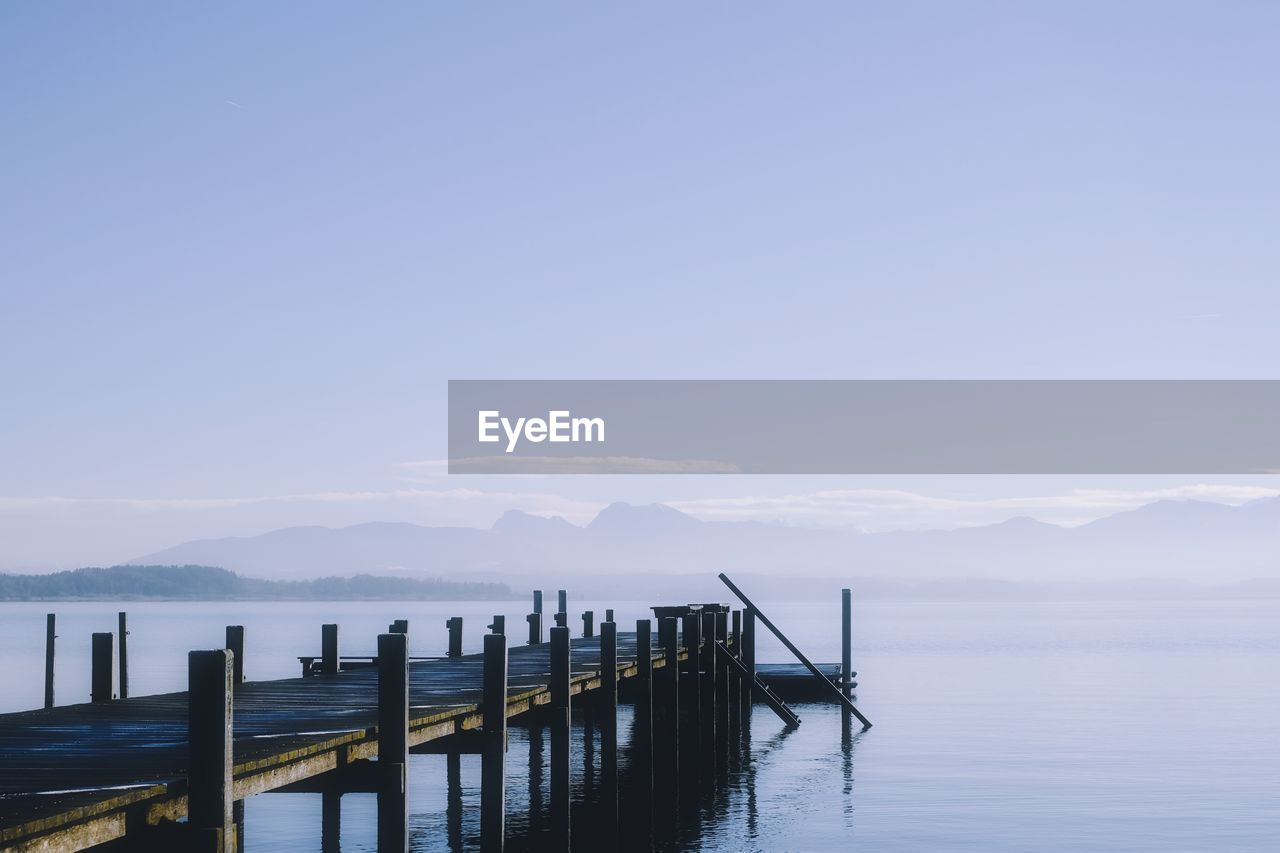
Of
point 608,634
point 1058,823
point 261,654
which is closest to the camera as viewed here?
point 608,634

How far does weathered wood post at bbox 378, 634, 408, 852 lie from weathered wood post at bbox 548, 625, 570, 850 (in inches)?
215

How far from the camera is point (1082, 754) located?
128ft

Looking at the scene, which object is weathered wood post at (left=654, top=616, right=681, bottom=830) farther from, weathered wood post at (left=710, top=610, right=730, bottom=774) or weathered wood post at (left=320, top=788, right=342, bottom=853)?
weathered wood post at (left=320, top=788, right=342, bottom=853)

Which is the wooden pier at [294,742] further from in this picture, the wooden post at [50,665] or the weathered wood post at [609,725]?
the wooden post at [50,665]

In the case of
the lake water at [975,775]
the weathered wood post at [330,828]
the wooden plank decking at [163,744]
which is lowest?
the lake water at [975,775]

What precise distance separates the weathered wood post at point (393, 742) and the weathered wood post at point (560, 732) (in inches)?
215

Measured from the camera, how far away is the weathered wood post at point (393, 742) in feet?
42.6

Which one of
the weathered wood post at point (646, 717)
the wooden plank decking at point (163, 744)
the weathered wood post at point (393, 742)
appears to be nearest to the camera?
the wooden plank decking at point (163, 744)

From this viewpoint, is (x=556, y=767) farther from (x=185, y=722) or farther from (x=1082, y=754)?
(x=1082, y=754)

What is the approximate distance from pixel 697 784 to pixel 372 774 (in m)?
16.6

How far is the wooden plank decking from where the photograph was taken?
8.95 metres

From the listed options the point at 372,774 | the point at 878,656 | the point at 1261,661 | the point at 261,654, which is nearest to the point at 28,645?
the point at 261,654

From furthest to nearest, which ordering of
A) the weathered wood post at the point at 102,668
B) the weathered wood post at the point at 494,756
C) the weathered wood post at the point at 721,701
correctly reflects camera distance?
the weathered wood post at the point at 721,701 < the weathered wood post at the point at 102,668 < the weathered wood post at the point at 494,756

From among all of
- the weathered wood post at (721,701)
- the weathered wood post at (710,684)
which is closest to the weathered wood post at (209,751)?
the weathered wood post at (710,684)
